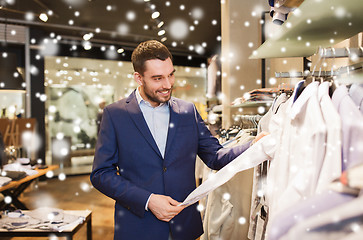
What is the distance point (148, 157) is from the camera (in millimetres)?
1522

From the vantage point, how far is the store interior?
1178 mm

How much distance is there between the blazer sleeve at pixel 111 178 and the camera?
1.42 m

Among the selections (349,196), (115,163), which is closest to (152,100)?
(115,163)

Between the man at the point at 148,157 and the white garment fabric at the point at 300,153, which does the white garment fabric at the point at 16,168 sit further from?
Answer: the white garment fabric at the point at 300,153

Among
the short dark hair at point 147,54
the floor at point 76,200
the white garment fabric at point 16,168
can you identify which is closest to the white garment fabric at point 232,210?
the short dark hair at point 147,54

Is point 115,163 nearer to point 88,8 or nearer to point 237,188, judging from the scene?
point 237,188

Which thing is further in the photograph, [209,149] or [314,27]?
[209,149]

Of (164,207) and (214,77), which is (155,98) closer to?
(164,207)

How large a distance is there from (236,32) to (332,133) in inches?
108

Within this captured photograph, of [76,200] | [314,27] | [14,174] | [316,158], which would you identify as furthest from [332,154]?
[76,200]

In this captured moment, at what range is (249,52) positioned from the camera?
10.8 feet

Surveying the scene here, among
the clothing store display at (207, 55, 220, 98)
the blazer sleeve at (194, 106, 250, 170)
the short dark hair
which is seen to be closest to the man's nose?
the short dark hair

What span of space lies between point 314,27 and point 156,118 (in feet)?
2.88

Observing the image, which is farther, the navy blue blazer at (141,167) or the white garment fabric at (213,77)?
the white garment fabric at (213,77)
